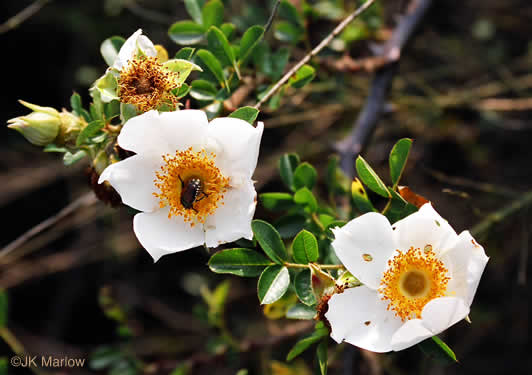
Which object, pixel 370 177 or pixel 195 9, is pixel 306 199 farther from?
pixel 195 9

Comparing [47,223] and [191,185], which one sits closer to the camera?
[191,185]

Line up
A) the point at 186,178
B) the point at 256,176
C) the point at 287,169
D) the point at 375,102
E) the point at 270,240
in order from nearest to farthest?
the point at 270,240 < the point at 186,178 < the point at 287,169 < the point at 375,102 < the point at 256,176

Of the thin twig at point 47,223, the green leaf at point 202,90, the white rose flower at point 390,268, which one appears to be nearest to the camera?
the white rose flower at point 390,268

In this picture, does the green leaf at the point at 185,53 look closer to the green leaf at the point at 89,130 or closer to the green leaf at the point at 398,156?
the green leaf at the point at 89,130

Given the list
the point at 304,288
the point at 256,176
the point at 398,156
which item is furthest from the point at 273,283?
the point at 256,176

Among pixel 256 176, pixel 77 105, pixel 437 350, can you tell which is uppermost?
pixel 77 105

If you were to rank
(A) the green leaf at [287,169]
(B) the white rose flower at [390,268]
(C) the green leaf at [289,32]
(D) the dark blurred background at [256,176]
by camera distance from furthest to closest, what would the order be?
(D) the dark blurred background at [256,176], (C) the green leaf at [289,32], (A) the green leaf at [287,169], (B) the white rose flower at [390,268]

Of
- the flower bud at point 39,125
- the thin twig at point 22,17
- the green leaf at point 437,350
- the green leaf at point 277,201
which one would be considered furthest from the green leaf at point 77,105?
the green leaf at point 437,350

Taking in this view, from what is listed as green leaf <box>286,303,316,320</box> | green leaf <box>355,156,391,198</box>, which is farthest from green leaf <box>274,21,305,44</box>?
green leaf <box>286,303,316,320</box>
